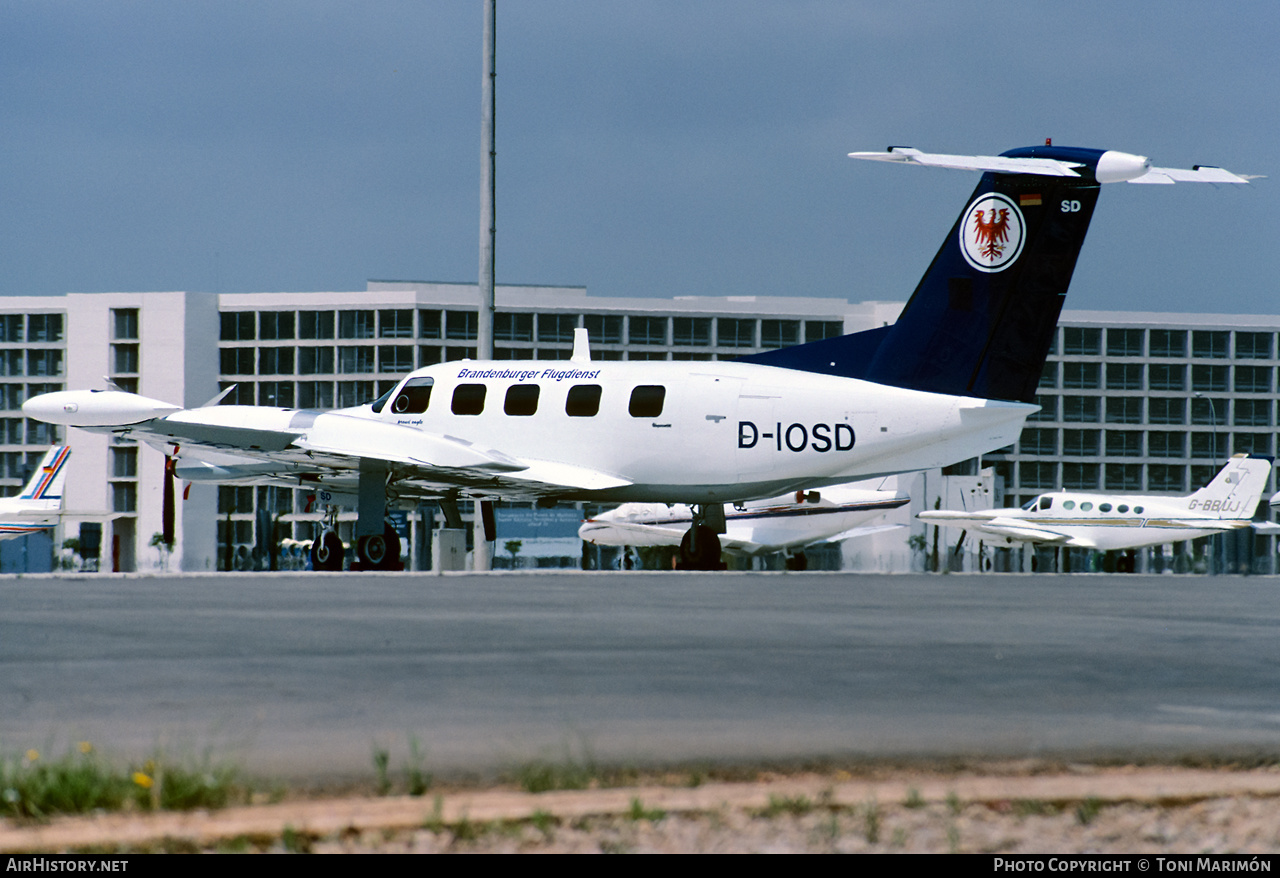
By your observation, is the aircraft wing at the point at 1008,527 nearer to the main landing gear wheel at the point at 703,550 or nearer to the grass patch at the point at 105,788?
the main landing gear wheel at the point at 703,550

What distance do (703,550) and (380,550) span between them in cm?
625

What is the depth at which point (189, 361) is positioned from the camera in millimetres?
132125

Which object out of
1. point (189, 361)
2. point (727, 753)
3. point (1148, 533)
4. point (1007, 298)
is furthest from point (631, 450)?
point (189, 361)

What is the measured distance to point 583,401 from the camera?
26938 mm

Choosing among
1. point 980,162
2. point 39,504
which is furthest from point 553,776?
point 39,504

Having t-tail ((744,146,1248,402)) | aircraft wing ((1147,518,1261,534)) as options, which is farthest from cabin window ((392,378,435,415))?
aircraft wing ((1147,518,1261,534))

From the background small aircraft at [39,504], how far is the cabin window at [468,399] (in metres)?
50.0

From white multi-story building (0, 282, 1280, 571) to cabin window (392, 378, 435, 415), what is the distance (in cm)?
9735

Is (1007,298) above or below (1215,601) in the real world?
above

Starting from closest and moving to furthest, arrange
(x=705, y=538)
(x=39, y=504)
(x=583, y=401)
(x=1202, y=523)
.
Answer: (x=583, y=401) → (x=705, y=538) → (x=1202, y=523) → (x=39, y=504)

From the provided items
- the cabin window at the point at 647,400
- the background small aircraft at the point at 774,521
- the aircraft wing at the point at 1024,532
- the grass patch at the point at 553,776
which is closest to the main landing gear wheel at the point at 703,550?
the cabin window at the point at 647,400

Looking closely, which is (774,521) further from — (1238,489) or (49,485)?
(49,485)
